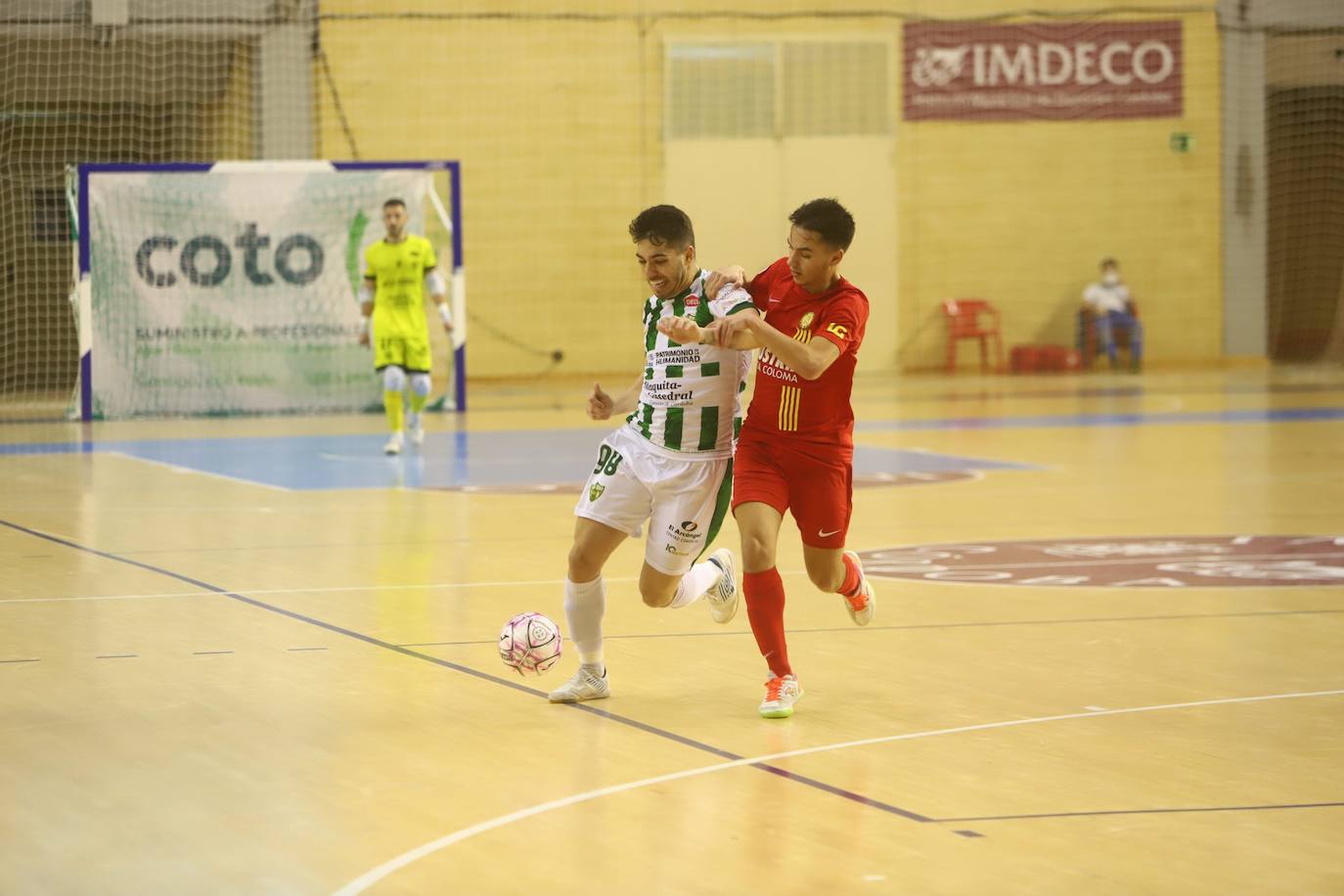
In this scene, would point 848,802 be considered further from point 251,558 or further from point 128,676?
point 251,558

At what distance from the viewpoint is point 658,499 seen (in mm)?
6164

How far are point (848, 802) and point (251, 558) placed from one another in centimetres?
555

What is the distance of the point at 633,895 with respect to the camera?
397 cm

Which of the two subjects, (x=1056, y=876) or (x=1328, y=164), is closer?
(x=1056, y=876)

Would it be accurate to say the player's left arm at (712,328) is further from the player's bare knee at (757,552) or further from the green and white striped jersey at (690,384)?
the player's bare knee at (757,552)

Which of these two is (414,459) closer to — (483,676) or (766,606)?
(483,676)

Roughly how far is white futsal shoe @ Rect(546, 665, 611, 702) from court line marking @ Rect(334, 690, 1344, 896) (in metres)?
1.01

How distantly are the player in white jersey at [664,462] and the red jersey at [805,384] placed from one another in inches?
4.4

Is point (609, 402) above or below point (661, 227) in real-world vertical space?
below

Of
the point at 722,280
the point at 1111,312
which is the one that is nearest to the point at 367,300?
the point at 722,280

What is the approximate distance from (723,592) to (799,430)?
0.91m

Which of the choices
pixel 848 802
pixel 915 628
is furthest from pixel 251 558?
pixel 848 802

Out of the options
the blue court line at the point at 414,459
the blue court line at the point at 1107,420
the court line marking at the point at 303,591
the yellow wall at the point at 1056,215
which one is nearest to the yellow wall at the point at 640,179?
the yellow wall at the point at 1056,215

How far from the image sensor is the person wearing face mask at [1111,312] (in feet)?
93.6
